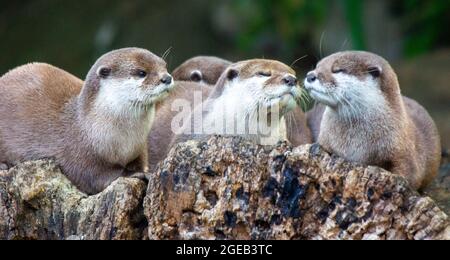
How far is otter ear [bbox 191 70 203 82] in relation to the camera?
6773 millimetres

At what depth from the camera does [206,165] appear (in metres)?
4.53

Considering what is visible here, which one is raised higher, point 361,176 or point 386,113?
point 386,113

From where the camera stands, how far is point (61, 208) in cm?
493

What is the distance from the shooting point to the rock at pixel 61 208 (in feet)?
15.3

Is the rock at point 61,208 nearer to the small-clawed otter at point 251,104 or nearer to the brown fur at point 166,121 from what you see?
the small-clawed otter at point 251,104

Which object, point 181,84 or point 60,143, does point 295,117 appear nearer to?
point 181,84

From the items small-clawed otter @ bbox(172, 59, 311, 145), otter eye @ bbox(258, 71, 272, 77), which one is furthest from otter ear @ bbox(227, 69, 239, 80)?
otter eye @ bbox(258, 71, 272, 77)

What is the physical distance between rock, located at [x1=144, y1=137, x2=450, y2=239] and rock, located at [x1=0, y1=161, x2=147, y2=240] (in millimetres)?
143

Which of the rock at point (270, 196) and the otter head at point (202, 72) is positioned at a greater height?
the otter head at point (202, 72)

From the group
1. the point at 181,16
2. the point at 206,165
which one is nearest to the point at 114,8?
the point at 181,16

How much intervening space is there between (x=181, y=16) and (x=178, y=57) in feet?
2.51

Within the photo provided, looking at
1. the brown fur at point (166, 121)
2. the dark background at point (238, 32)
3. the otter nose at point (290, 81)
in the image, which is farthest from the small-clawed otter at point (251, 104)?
the dark background at point (238, 32)

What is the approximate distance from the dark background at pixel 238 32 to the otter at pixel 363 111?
3.95 meters

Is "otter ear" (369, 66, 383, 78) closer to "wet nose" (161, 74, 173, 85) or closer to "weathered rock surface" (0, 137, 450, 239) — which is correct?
"weathered rock surface" (0, 137, 450, 239)
